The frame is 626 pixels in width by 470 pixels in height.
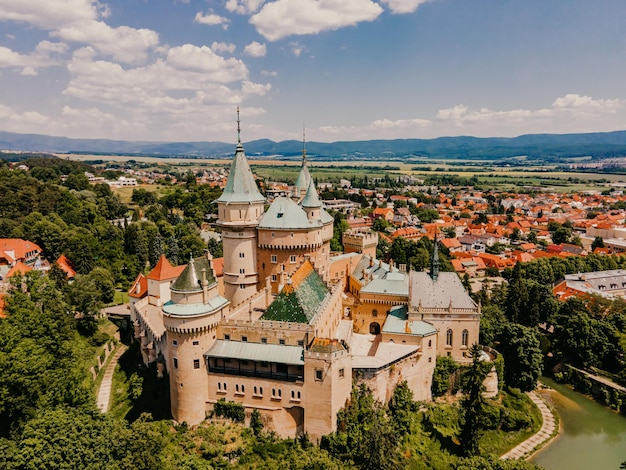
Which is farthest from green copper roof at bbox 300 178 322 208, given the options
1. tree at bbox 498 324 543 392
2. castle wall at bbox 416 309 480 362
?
tree at bbox 498 324 543 392

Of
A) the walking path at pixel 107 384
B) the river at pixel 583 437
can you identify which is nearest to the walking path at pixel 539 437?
the river at pixel 583 437

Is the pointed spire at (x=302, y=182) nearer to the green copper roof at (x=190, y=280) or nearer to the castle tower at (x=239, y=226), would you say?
the castle tower at (x=239, y=226)

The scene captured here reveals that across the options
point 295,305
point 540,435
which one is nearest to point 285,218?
point 295,305

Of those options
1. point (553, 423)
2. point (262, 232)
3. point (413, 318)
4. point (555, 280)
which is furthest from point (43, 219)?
point (555, 280)

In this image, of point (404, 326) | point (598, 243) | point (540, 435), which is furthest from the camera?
point (598, 243)

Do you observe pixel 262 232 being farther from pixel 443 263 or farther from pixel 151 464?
pixel 443 263

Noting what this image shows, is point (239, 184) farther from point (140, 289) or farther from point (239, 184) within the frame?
point (140, 289)
